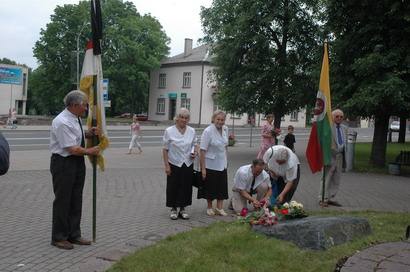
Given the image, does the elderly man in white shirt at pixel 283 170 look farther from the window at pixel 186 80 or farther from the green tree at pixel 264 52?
the window at pixel 186 80

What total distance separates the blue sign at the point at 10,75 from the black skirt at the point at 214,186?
62427 mm

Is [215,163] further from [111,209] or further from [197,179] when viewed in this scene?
[111,209]

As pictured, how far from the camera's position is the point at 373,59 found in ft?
53.2

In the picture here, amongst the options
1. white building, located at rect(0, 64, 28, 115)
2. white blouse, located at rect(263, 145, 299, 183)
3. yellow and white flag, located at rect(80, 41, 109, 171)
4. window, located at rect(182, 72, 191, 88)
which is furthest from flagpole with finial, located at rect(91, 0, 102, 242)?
white building, located at rect(0, 64, 28, 115)

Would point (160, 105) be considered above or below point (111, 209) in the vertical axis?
above

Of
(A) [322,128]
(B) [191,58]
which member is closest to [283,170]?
(A) [322,128]

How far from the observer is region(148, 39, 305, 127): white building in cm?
6388

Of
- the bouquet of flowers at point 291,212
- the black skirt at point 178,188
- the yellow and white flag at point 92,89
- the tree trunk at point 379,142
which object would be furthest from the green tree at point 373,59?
the yellow and white flag at point 92,89

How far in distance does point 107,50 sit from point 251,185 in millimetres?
56425

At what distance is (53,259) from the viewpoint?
5.96 metres

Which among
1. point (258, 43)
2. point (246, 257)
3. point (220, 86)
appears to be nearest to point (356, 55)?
point (258, 43)

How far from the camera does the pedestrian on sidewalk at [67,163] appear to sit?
633 centimetres

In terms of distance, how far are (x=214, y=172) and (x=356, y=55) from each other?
10.4 metres

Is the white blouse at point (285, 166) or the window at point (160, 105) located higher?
the window at point (160, 105)
